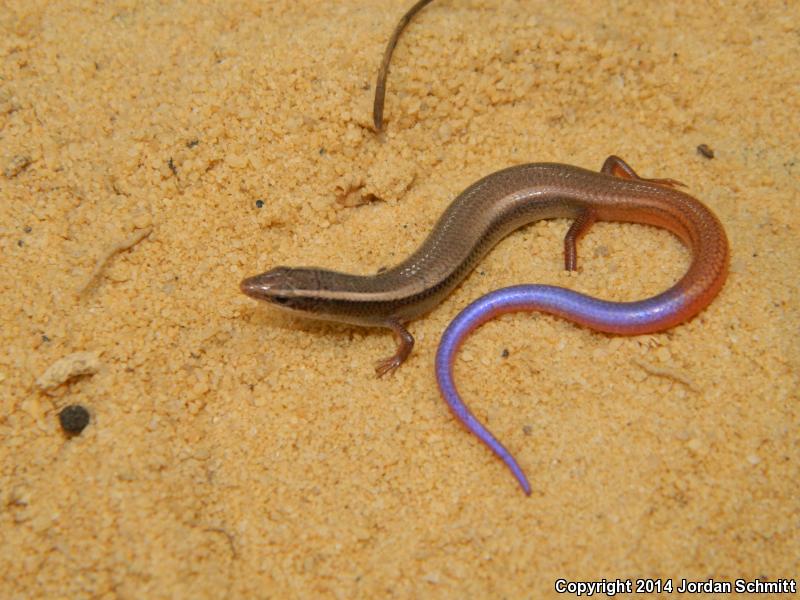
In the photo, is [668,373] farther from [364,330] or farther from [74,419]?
[74,419]

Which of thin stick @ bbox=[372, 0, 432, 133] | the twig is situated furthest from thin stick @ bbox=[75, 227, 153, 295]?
the twig

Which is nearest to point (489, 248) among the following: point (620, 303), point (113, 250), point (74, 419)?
point (620, 303)

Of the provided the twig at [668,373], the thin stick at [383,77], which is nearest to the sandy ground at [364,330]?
the twig at [668,373]

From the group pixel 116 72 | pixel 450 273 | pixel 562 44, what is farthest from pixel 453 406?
pixel 116 72

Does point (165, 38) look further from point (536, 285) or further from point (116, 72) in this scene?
point (536, 285)

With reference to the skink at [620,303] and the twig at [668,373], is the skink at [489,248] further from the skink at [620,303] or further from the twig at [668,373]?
the twig at [668,373]

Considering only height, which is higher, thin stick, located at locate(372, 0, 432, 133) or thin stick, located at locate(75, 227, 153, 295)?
thin stick, located at locate(372, 0, 432, 133)

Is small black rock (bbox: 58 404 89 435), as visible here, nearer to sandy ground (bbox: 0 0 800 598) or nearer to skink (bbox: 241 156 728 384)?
sandy ground (bbox: 0 0 800 598)
